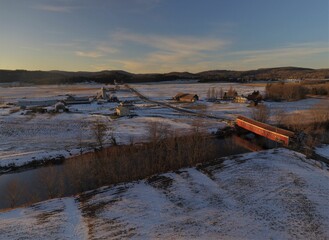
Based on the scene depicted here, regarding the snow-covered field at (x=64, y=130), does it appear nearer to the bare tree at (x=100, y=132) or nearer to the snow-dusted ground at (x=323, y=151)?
Result: the bare tree at (x=100, y=132)

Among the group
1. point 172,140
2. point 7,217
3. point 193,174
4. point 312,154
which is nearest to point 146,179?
point 193,174

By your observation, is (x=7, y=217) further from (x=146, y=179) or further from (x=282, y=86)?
(x=282, y=86)

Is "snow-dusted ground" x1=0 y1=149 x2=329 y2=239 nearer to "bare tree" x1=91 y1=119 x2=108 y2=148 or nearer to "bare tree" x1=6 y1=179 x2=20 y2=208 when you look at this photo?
"bare tree" x1=6 y1=179 x2=20 y2=208

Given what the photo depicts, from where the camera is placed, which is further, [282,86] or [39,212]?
[282,86]

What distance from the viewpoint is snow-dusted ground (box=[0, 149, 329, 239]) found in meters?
16.3

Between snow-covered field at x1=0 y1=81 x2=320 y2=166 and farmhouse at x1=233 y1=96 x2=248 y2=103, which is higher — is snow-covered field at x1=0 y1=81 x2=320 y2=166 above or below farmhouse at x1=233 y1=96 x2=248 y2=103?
below

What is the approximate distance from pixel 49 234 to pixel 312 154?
1012 inches

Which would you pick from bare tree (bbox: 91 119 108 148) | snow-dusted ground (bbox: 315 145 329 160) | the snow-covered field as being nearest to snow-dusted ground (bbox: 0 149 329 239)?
snow-dusted ground (bbox: 315 145 329 160)

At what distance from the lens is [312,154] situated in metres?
30.8

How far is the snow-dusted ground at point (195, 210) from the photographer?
643 inches

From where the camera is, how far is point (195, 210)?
18.8m

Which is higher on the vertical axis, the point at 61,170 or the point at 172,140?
the point at 172,140

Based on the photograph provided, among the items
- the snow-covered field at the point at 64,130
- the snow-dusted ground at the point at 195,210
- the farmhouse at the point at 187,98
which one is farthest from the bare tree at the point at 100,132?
the farmhouse at the point at 187,98

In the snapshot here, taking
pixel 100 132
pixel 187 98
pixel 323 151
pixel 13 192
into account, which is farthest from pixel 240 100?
pixel 13 192
